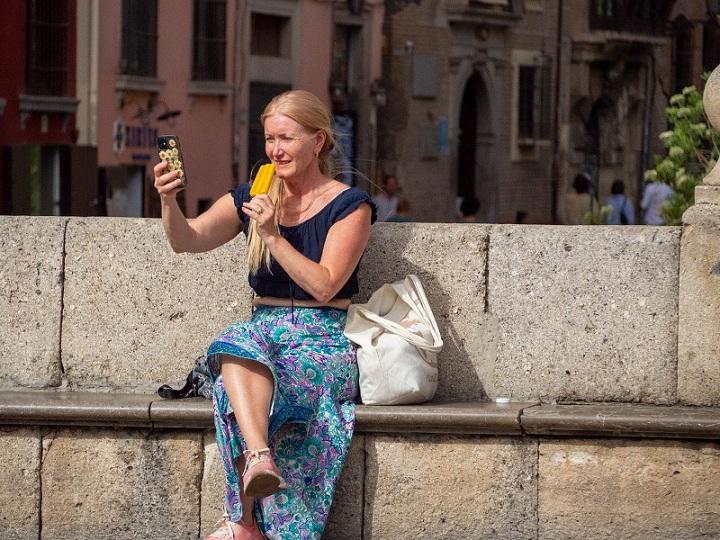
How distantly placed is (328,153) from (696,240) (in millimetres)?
1376

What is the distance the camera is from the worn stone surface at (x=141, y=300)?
732 centimetres

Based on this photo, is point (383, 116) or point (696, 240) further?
point (383, 116)

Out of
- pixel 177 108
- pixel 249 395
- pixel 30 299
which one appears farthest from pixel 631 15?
pixel 249 395

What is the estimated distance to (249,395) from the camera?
21.2 feet

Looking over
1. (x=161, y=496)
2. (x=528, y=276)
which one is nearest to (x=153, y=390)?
(x=161, y=496)

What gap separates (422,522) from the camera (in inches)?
272

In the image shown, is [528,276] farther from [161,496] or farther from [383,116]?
[383,116]

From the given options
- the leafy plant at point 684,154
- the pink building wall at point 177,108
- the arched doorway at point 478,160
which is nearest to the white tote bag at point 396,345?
the leafy plant at point 684,154

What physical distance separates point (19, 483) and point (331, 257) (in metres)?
1.42

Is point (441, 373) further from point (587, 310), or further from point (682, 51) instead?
point (682, 51)

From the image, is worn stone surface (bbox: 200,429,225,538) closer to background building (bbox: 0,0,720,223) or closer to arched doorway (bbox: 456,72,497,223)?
background building (bbox: 0,0,720,223)

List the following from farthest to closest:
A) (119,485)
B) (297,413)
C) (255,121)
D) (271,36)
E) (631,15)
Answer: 1. (631,15)
2. (271,36)
3. (255,121)
4. (119,485)
5. (297,413)

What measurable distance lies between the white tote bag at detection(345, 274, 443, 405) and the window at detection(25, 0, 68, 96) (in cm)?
1495

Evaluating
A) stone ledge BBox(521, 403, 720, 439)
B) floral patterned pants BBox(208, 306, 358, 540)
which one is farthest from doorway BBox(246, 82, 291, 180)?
stone ledge BBox(521, 403, 720, 439)
